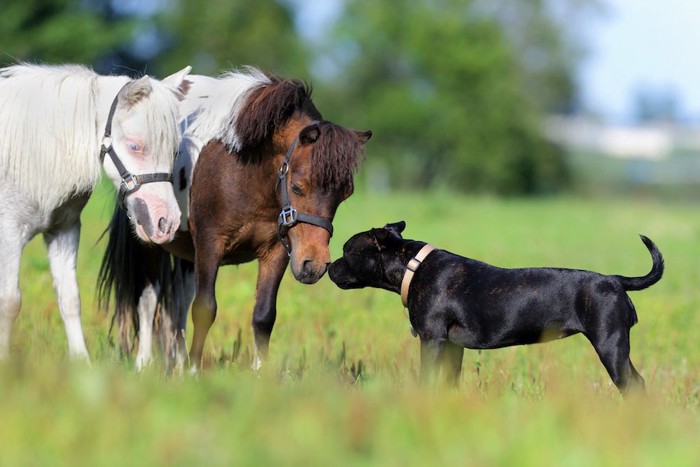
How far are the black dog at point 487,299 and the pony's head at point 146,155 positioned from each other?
1.35m

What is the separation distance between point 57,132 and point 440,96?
180ft

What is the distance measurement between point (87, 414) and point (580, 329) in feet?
10.9

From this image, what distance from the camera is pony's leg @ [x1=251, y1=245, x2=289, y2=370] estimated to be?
6.89 m

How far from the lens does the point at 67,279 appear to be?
646 centimetres

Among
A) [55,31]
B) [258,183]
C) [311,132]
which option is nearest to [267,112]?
[311,132]

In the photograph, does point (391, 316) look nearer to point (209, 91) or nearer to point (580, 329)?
point (209, 91)

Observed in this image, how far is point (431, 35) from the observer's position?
6019 cm

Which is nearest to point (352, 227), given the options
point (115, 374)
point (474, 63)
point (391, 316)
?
point (391, 316)

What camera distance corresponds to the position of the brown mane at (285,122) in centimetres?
623

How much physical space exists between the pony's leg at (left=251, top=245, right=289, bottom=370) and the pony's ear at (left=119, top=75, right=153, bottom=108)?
57.7 inches

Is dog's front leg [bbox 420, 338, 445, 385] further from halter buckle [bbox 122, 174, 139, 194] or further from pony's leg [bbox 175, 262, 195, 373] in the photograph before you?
pony's leg [bbox 175, 262, 195, 373]

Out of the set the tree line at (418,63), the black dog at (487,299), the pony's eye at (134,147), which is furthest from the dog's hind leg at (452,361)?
the tree line at (418,63)

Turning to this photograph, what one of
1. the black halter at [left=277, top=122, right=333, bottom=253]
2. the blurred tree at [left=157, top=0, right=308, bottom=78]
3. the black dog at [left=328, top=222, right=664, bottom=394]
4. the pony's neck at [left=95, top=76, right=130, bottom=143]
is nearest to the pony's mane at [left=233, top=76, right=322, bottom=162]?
the black halter at [left=277, top=122, right=333, bottom=253]

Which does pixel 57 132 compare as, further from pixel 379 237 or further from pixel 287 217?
pixel 379 237
